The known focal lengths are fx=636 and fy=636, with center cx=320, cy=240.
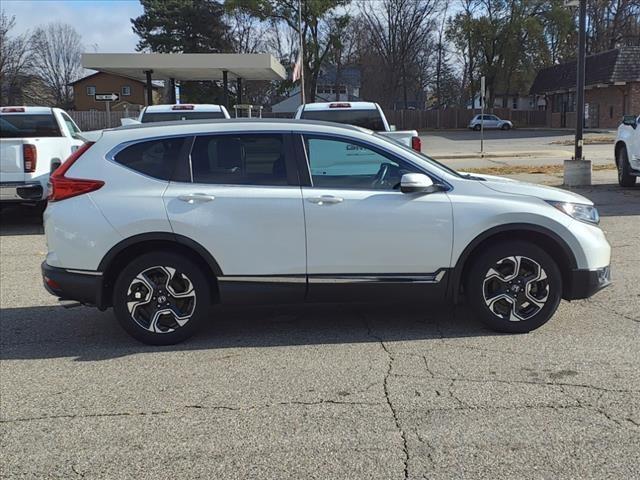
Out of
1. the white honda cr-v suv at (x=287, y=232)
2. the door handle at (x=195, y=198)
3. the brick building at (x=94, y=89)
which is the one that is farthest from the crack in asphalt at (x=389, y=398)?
Answer: the brick building at (x=94, y=89)

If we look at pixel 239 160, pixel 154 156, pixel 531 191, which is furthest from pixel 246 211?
pixel 531 191

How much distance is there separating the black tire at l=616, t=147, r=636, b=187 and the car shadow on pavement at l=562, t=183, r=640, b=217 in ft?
0.43

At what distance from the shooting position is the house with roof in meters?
75.1

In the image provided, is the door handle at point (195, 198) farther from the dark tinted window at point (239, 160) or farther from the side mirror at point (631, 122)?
the side mirror at point (631, 122)

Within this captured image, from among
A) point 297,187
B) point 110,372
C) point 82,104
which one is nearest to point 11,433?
point 110,372

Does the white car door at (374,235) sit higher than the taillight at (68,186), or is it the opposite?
the taillight at (68,186)

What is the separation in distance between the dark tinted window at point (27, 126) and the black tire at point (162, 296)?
799 cm

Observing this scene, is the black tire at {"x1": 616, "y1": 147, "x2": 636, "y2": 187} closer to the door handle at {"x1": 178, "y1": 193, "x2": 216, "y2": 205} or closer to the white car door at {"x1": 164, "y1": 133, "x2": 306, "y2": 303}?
the white car door at {"x1": 164, "y1": 133, "x2": 306, "y2": 303}

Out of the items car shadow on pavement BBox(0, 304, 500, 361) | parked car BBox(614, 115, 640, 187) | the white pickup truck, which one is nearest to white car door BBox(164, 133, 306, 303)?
car shadow on pavement BBox(0, 304, 500, 361)

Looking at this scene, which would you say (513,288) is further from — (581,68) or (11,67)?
(11,67)

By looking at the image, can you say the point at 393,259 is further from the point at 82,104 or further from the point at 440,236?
the point at 82,104

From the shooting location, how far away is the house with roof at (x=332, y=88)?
75.1 meters

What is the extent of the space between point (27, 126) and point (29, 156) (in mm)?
1714

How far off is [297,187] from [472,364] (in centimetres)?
188
